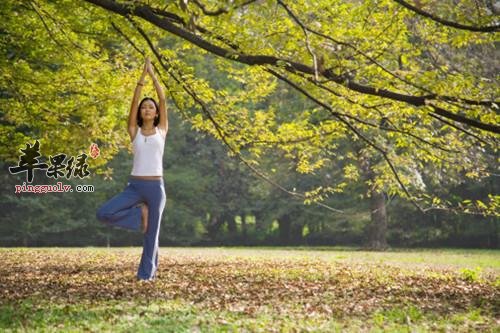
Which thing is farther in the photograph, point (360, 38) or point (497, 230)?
point (497, 230)

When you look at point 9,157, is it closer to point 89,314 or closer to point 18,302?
point 18,302

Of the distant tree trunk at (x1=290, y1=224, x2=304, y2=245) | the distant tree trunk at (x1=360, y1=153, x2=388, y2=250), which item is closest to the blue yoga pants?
the distant tree trunk at (x1=360, y1=153, x2=388, y2=250)

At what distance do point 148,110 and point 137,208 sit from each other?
1.28m

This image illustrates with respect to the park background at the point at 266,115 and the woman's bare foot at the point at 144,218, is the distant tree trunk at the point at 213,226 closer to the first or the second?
the park background at the point at 266,115

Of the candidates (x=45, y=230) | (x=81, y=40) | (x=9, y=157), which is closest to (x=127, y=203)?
(x=81, y=40)

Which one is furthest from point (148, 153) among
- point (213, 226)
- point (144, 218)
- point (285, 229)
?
point (213, 226)

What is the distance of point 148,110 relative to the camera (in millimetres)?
8484

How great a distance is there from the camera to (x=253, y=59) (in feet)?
24.7

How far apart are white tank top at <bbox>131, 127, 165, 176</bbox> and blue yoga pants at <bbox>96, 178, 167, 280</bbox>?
13cm

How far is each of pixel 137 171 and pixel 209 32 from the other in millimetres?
2003

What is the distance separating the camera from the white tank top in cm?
837

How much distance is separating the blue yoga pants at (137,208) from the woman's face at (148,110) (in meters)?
0.82

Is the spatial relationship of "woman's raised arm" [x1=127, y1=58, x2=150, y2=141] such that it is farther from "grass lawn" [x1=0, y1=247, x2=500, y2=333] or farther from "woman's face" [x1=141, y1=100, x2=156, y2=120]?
"grass lawn" [x1=0, y1=247, x2=500, y2=333]

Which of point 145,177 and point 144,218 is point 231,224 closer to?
point 144,218
